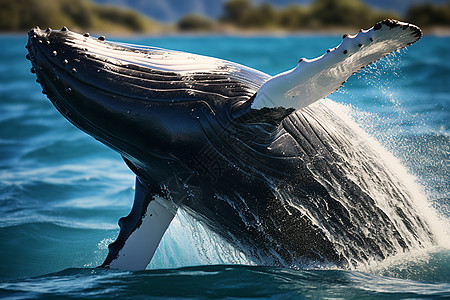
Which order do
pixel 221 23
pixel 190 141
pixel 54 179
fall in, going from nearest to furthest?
pixel 190 141 < pixel 54 179 < pixel 221 23

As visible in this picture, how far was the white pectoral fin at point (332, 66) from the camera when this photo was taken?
14.7 feet

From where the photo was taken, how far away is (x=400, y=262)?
5.68 m

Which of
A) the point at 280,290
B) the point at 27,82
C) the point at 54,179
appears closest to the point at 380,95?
the point at 54,179

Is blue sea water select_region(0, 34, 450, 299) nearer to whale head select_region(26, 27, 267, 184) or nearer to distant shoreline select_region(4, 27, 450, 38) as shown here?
whale head select_region(26, 27, 267, 184)

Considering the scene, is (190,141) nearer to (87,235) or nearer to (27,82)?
(87,235)

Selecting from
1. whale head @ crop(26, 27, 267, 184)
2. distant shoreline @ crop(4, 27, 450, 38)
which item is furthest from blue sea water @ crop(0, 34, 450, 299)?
distant shoreline @ crop(4, 27, 450, 38)

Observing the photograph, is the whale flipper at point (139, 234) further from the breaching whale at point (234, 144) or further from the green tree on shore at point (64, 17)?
the green tree on shore at point (64, 17)

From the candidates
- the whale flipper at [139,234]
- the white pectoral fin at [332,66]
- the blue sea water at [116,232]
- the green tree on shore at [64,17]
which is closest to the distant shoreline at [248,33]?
the green tree on shore at [64,17]

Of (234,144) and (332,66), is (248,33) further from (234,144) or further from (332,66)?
(332,66)

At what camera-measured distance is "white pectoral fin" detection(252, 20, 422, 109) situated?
4.48m

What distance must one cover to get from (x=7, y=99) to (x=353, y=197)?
54.4 feet

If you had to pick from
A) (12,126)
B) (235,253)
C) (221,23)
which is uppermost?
(221,23)

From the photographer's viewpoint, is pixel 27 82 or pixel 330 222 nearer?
pixel 330 222

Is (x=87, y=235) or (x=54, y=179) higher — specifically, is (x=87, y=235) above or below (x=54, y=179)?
below
